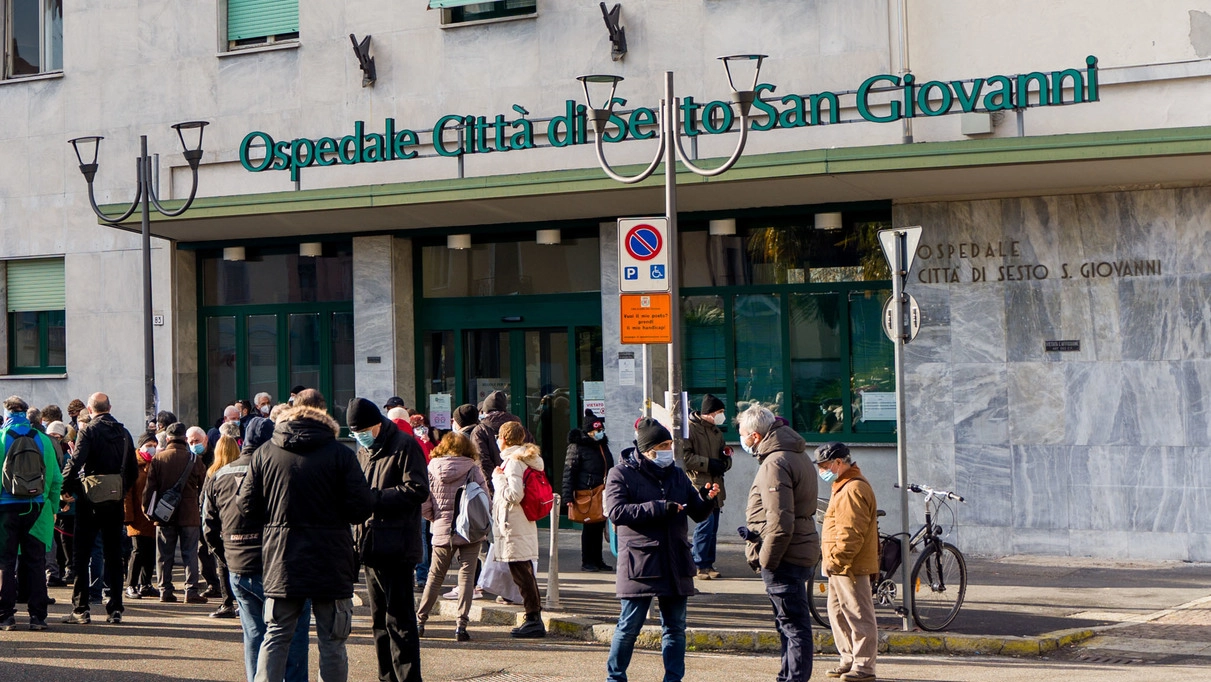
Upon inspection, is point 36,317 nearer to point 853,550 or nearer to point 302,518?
point 302,518

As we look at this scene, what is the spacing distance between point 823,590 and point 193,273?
11750 mm

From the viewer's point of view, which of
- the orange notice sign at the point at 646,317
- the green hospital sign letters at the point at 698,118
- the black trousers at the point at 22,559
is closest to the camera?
the orange notice sign at the point at 646,317

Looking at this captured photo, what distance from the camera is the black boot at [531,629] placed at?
11266 mm

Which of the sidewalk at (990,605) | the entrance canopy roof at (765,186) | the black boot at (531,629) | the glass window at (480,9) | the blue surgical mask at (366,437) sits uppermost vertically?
the glass window at (480,9)

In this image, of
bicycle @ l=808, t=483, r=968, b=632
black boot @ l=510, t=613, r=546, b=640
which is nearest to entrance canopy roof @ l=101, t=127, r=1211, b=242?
bicycle @ l=808, t=483, r=968, b=632

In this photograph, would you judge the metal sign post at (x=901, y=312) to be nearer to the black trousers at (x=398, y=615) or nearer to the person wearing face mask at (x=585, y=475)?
the person wearing face mask at (x=585, y=475)

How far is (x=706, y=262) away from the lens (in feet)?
57.4

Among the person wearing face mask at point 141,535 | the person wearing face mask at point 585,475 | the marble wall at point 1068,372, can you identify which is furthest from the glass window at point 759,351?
the person wearing face mask at point 141,535

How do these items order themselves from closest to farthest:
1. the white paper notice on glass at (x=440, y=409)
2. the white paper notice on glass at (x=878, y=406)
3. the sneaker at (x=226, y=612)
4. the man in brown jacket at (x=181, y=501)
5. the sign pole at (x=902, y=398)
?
1. the sign pole at (x=902, y=398)
2. the sneaker at (x=226, y=612)
3. the man in brown jacket at (x=181, y=501)
4. the white paper notice on glass at (x=878, y=406)
5. the white paper notice on glass at (x=440, y=409)

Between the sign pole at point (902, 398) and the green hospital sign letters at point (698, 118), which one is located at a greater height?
the green hospital sign letters at point (698, 118)

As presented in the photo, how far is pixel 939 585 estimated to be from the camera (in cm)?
1128

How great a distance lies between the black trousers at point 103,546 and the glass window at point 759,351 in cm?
Answer: 755

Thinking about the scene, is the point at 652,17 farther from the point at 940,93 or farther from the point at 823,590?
the point at 823,590

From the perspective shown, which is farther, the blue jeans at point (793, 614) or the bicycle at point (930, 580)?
the bicycle at point (930, 580)
